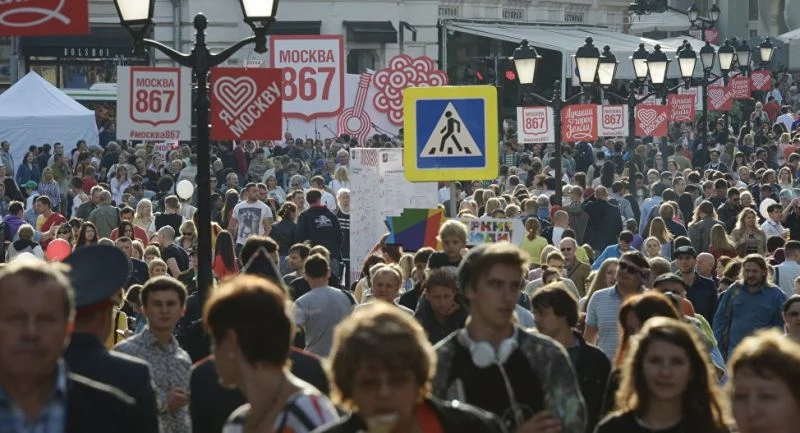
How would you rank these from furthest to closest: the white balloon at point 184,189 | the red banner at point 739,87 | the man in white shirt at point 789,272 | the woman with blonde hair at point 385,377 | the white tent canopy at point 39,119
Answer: the red banner at point 739,87 < the white tent canopy at point 39,119 < the white balloon at point 184,189 < the man in white shirt at point 789,272 < the woman with blonde hair at point 385,377

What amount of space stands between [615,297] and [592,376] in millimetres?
2674

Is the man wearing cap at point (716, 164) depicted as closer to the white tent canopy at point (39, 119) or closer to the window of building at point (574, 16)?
the white tent canopy at point (39, 119)

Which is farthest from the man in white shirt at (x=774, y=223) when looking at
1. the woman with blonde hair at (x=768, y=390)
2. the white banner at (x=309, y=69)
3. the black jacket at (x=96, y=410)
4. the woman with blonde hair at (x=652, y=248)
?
the black jacket at (x=96, y=410)

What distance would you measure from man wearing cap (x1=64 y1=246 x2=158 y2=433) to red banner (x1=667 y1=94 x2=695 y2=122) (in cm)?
2800

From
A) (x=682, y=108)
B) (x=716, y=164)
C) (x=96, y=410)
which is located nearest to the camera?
(x=96, y=410)

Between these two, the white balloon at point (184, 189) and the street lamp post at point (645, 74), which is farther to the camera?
the street lamp post at point (645, 74)

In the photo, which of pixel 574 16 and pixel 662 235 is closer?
pixel 662 235

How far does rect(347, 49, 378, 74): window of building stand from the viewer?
49875mm

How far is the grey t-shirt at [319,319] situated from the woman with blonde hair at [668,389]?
206 inches

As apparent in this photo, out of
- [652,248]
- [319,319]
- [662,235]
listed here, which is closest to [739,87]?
[662,235]

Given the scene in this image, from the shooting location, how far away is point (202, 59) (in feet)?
41.6

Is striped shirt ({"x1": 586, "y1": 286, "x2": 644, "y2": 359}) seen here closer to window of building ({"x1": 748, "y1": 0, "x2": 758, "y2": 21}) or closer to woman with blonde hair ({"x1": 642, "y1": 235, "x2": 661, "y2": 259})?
woman with blonde hair ({"x1": 642, "y1": 235, "x2": 661, "y2": 259})

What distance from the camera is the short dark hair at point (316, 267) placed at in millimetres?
11630

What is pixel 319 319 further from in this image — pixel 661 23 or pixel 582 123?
pixel 661 23
